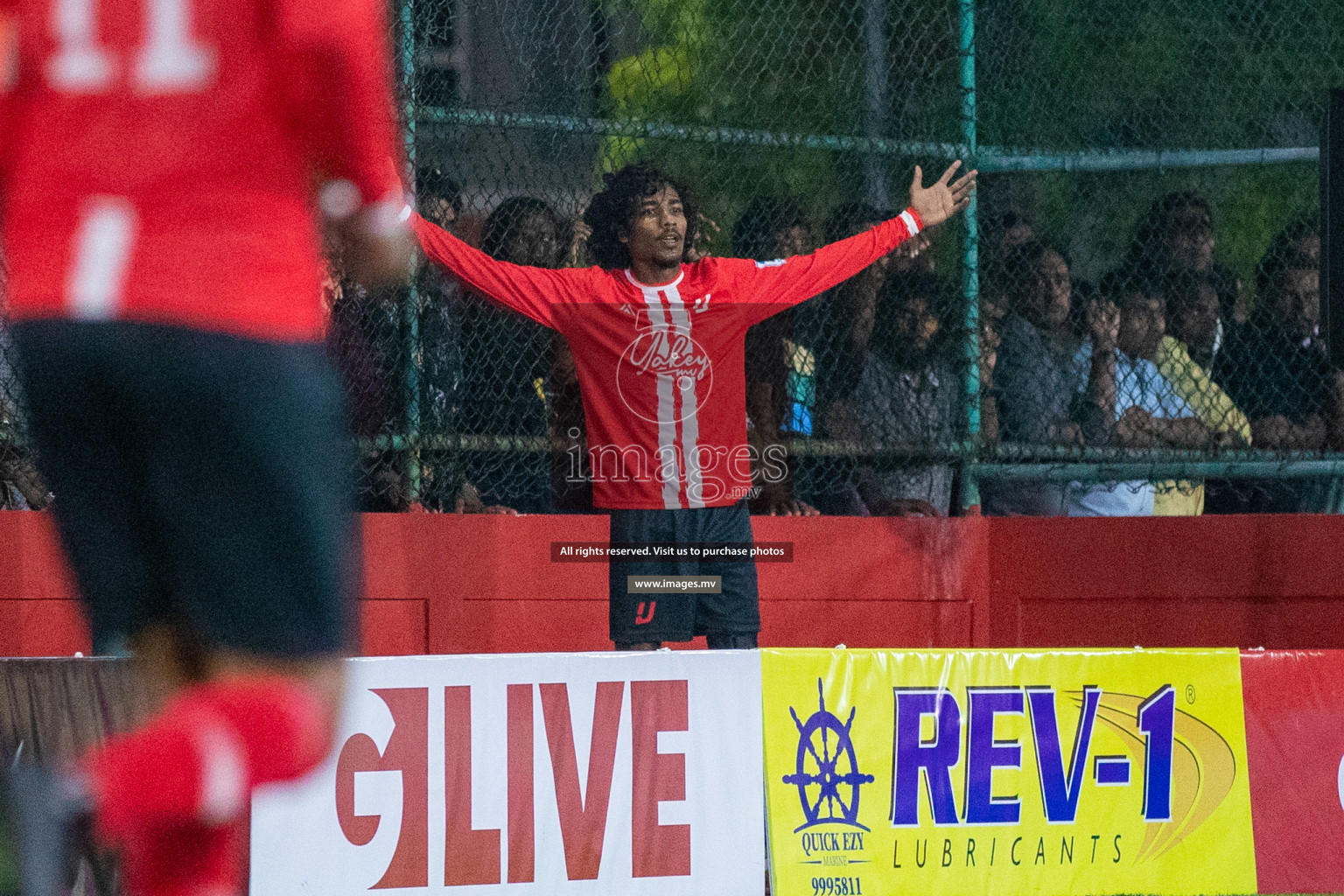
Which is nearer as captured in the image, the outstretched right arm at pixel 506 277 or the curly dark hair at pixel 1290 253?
the outstretched right arm at pixel 506 277

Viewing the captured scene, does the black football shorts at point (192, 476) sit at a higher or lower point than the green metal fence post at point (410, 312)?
lower

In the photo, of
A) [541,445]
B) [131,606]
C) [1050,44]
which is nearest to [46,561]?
[541,445]

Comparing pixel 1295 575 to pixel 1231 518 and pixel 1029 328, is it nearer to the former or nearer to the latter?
pixel 1231 518

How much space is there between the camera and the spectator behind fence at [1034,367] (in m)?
6.94

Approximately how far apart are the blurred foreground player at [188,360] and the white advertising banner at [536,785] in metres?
2.83

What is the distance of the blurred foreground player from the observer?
7.03 feet

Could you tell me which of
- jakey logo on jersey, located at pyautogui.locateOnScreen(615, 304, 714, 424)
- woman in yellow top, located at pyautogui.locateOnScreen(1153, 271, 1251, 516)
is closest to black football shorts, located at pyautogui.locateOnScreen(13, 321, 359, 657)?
jakey logo on jersey, located at pyautogui.locateOnScreen(615, 304, 714, 424)

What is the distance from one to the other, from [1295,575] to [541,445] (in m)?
3.34

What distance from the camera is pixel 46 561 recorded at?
598cm

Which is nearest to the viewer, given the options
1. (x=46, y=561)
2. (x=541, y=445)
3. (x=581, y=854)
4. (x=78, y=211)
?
(x=78, y=211)

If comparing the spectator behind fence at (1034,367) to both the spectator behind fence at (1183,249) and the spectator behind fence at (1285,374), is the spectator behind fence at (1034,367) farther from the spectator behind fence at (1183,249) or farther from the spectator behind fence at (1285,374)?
the spectator behind fence at (1285,374)

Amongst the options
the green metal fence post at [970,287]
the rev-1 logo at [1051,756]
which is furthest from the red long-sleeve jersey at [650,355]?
the rev-1 logo at [1051,756]

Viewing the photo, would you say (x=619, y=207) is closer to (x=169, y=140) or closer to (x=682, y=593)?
(x=682, y=593)

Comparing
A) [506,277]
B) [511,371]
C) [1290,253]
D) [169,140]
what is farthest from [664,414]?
[169,140]
